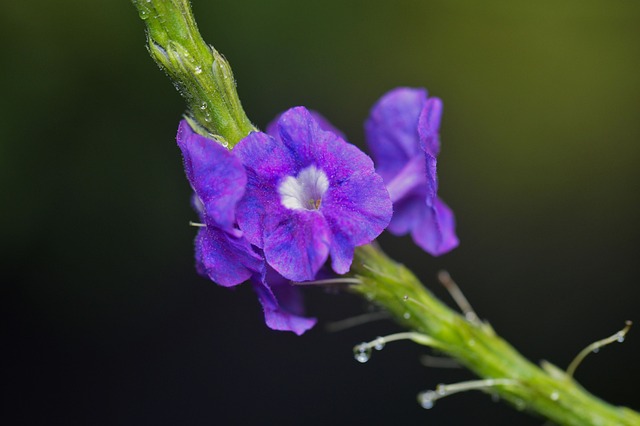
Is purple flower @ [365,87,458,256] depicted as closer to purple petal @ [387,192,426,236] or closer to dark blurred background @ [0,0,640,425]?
purple petal @ [387,192,426,236]

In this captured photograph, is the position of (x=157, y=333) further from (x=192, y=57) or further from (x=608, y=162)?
(x=192, y=57)

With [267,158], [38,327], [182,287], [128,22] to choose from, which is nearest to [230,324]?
[182,287]

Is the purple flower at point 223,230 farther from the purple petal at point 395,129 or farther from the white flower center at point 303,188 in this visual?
the purple petal at point 395,129

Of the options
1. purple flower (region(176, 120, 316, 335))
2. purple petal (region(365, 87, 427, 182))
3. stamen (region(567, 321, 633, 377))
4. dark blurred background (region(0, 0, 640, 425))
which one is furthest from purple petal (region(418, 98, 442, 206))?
dark blurred background (region(0, 0, 640, 425))

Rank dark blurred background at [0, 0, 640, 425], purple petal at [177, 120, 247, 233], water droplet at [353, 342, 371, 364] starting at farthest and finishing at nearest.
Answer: dark blurred background at [0, 0, 640, 425]
water droplet at [353, 342, 371, 364]
purple petal at [177, 120, 247, 233]

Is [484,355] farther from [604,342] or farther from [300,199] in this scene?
[300,199]

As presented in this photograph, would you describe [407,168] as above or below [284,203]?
below

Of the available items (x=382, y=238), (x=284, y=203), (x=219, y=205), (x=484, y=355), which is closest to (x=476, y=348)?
(x=484, y=355)
